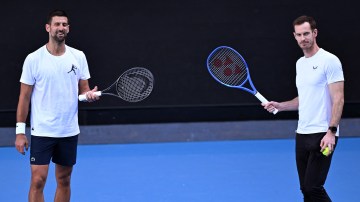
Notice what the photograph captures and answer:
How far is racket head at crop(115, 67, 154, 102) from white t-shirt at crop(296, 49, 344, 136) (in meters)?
1.24

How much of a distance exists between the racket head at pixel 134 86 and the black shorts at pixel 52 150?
1.86 ft

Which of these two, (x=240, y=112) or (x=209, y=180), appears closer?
(x=209, y=180)

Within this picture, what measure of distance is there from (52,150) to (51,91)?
44cm

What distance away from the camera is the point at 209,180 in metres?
6.81

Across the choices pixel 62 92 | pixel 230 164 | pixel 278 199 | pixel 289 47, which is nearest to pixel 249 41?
A: pixel 289 47

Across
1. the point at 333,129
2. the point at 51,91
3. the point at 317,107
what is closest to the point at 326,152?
the point at 333,129

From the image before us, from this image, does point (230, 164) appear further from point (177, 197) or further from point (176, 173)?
point (177, 197)

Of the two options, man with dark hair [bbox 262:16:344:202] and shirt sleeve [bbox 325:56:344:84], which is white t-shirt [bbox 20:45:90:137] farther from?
shirt sleeve [bbox 325:56:344:84]

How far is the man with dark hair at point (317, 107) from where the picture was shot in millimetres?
4453

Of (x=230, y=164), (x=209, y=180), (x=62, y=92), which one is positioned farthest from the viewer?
(x=230, y=164)

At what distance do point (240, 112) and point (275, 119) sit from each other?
49 cm

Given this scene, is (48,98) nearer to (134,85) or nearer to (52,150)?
(52,150)

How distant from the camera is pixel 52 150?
498 cm

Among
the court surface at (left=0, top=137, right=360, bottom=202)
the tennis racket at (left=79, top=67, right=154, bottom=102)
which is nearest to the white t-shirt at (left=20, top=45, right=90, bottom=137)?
the tennis racket at (left=79, top=67, right=154, bottom=102)
